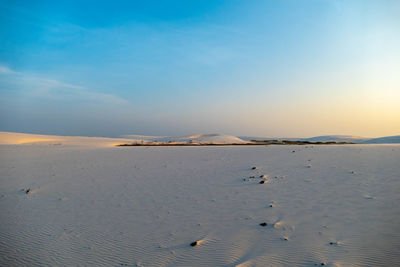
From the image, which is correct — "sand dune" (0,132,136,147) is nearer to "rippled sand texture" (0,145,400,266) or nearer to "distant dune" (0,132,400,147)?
"distant dune" (0,132,400,147)

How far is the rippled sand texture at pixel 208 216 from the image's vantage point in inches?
178

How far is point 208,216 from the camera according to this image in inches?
247

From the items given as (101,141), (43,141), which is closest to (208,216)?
(101,141)

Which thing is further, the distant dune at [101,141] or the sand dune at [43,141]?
the distant dune at [101,141]

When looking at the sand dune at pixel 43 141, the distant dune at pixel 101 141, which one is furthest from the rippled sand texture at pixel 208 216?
the sand dune at pixel 43 141

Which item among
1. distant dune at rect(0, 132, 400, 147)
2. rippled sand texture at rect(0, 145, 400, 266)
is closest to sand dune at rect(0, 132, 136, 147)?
distant dune at rect(0, 132, 400, 147)

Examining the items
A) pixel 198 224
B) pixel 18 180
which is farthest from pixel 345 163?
pixel 18 180

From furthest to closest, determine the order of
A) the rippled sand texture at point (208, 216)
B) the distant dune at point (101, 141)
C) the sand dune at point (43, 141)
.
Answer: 1. the distant dune at point (101, 141)
2. the sand dune at point (43, 141)
3. the rippled sand texture at point (208, 216)

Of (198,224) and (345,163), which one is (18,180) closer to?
(198,224)

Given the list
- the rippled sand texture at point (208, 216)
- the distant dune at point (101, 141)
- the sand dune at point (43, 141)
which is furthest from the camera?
the distant dune at point (101, 141)

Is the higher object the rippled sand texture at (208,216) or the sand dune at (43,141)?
the sand dune at (43,141)

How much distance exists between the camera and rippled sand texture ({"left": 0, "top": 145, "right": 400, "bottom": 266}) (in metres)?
4.52

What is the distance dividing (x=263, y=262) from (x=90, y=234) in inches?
154

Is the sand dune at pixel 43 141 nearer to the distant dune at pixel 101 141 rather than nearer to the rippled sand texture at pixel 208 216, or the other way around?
the distant dune at pixel 101 141
